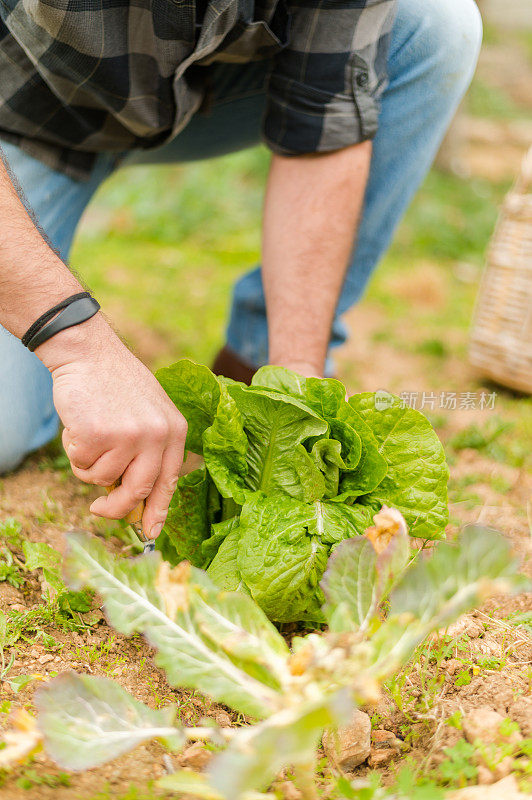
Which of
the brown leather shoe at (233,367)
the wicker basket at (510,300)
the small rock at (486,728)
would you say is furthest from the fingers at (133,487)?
the wicker basket at (510,300)

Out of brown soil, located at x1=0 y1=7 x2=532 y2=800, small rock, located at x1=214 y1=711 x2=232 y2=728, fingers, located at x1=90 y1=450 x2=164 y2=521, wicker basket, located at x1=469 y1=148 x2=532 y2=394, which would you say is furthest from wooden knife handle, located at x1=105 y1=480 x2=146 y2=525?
wicker basket, located at x1=469 y1=148 x2=532 y2=394

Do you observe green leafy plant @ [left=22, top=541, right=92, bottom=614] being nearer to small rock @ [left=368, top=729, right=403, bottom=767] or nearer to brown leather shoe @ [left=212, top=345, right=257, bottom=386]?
small rock @ [left=368, top=729, right=403, bottom=767]

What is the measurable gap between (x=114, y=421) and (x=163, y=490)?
159 mm

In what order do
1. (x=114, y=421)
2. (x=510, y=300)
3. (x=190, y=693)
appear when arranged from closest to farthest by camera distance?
(x=114, y=421) → (x=190, y=693) → (x=510, y=300)

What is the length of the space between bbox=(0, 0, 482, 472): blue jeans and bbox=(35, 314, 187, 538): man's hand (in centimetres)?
78

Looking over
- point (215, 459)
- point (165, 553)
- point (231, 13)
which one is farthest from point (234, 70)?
point (165, 553)

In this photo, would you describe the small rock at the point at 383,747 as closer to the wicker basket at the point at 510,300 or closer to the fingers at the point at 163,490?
A: the fingers at the point at 163,490

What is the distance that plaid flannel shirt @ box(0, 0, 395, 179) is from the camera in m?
1.63

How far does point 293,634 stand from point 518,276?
1.88m

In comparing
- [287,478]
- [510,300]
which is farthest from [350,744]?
[510,300]

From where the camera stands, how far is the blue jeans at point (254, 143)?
76.7 inches

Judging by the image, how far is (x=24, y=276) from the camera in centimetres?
122

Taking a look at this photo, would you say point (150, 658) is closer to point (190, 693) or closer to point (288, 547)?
point (190, 693)

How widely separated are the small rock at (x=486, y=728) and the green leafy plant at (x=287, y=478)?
1.02ft
